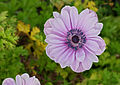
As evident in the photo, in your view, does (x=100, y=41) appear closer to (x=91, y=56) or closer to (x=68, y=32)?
(x=91, y=56)

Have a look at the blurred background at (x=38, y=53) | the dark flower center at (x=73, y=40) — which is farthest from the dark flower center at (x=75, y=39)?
the blurred background at (x=38, y=53)

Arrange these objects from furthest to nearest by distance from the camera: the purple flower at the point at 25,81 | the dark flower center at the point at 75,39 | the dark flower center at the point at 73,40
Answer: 1. the dark flower center at the point at 75,39
2. the dark flower center at the point at 73,40
3. the purple flower at the point at 25,81

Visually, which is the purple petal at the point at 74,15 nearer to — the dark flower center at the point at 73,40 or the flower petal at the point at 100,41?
the dark flower center at the point at 73,40

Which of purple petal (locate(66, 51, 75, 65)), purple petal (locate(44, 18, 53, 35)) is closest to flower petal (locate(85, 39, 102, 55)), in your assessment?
purple petal (locate(66, 51, 75, 65))

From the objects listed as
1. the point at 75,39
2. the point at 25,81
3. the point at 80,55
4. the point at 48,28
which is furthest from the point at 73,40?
the point at 25,81

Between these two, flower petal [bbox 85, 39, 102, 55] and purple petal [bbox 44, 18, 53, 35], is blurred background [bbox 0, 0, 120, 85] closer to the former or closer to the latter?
purple petal [bbox 44, 18, 53, 35]

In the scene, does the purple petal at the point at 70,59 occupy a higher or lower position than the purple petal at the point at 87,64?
higher

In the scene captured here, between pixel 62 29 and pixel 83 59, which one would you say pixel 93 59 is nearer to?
pixel 83 59
